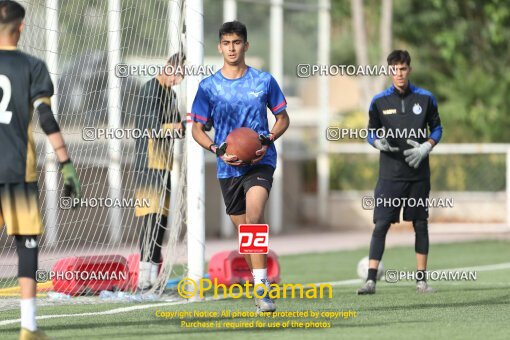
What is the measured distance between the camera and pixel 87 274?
1128 cm

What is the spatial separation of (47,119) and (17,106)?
0.71ft

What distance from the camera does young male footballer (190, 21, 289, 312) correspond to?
9.34 meters

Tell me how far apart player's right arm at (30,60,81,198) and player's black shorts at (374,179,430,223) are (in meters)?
4.39

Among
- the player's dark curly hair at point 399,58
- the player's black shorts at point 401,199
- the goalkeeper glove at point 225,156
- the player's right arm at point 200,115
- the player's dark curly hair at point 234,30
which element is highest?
the player's dark curly hair at point 234,30

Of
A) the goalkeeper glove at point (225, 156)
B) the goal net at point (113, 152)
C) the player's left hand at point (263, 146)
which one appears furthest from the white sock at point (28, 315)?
the goal net at point (113, 152)

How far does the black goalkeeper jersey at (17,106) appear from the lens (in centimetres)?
773

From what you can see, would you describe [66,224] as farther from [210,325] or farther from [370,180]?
[370,180]

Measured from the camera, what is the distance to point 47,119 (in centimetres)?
773

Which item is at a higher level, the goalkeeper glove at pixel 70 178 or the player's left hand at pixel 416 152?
the player's left hand at pixel 416 152

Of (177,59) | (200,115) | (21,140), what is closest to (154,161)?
(177,59)

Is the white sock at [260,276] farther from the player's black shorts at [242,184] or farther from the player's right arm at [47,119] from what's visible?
the player's right arm at [47,119]

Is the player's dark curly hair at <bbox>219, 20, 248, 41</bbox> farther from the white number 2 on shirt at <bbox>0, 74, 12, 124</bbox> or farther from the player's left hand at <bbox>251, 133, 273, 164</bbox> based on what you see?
the white number 2 on shirt at <bbox>0, 74, 12, 124</bbox>

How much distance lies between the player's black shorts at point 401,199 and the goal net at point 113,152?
1.92 metres

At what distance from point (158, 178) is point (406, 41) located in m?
17.9
